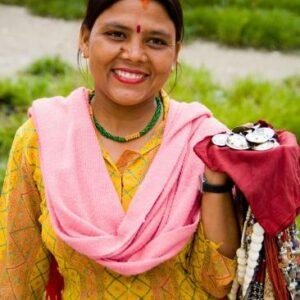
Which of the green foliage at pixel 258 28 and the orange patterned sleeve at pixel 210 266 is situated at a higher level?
the orange patterned sleeve at pixel 210 266

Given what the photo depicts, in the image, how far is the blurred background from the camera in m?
4.84

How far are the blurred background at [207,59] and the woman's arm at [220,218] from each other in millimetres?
2311

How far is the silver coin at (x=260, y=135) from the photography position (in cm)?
173

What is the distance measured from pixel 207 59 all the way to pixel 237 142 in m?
4.87

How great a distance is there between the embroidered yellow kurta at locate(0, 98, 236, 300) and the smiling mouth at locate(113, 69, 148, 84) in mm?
219

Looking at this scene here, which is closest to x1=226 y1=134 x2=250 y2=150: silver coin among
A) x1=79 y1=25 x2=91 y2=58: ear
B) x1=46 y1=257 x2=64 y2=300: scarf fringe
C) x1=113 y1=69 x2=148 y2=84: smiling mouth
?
x1=113 y1=69 x2=148 y2=84: smiling mouth

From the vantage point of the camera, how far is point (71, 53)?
6664 millimetres

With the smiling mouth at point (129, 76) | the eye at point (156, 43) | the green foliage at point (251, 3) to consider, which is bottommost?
the green foliage at point (251, 3)

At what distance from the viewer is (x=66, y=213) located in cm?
188

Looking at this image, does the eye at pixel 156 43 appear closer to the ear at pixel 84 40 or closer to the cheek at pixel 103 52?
the cheek at pixel 103 52

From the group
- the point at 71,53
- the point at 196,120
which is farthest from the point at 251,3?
the point at 196,120

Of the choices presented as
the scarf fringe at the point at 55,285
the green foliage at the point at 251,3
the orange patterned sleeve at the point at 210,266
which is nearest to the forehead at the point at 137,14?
the orange patterned sleeve at the point at 210,266

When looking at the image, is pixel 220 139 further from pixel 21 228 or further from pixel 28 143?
pixel 21 228

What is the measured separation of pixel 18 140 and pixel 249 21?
194 inches
